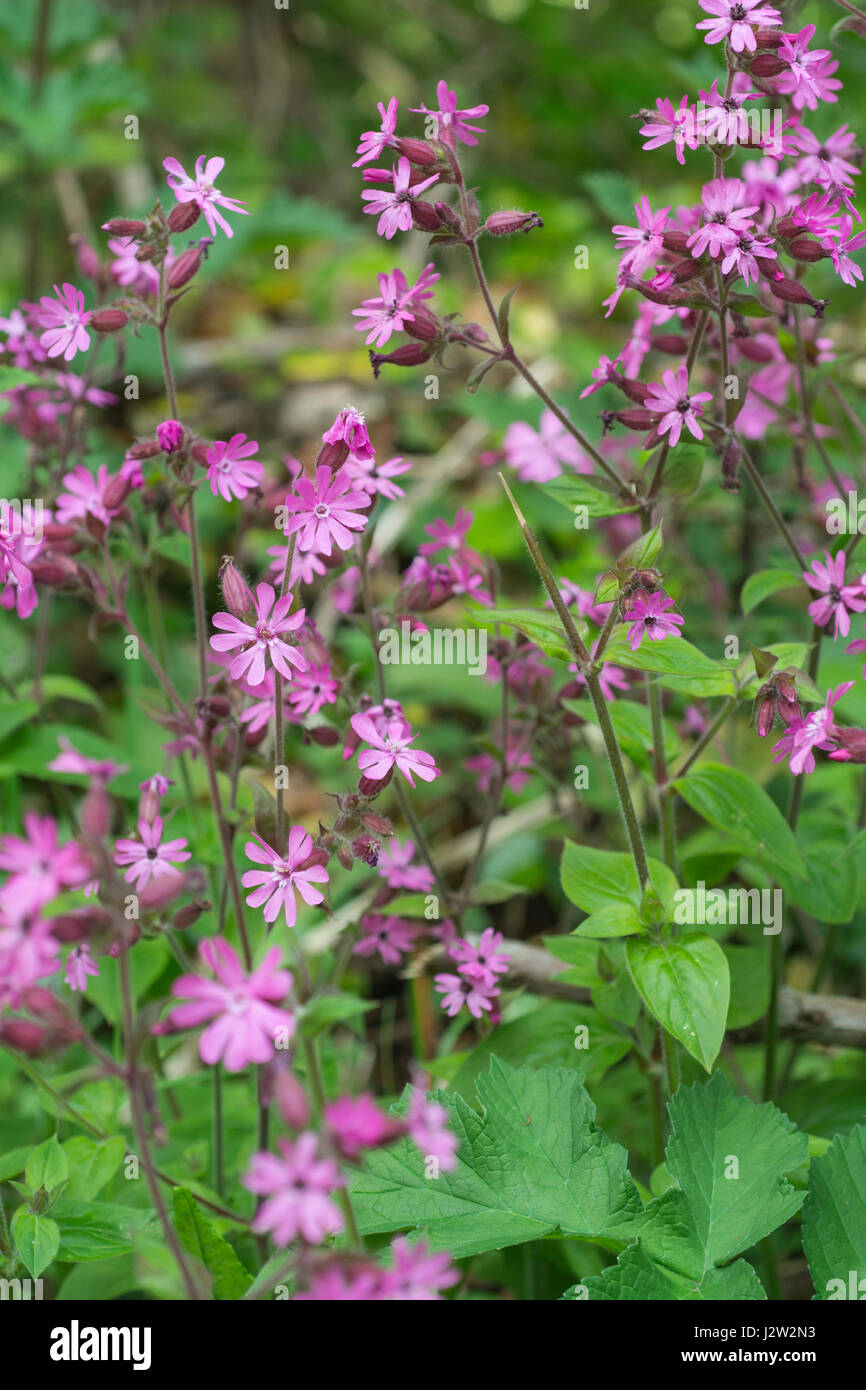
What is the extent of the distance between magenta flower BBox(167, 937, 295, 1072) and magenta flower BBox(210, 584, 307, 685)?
1.60 ft

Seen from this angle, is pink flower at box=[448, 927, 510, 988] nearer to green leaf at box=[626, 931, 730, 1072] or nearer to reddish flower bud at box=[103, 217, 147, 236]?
green leaf at box=[626, 931, 730, 1072]

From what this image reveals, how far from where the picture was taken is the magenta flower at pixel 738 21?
5.29 feet

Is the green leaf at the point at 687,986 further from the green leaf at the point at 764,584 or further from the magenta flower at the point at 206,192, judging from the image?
the magenta flower at the point at 206,192

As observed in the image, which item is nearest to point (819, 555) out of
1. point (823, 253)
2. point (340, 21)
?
point (823, 253)

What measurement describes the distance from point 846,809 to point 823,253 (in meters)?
1.25

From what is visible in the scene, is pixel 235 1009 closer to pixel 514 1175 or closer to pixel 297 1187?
pixel 297 1187

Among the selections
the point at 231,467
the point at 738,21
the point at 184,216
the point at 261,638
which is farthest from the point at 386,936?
the point at 738,21

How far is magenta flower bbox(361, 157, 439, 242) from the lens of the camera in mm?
1651

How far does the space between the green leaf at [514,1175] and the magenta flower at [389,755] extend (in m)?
0.43

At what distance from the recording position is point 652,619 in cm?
161

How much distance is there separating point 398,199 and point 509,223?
0.19 m

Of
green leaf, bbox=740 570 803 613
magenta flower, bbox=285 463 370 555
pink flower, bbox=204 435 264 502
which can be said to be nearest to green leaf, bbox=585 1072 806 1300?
green leaf, bbox=740 570 803 613

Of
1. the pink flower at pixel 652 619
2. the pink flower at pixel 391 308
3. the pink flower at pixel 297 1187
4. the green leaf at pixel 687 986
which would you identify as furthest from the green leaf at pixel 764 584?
the pink flower at pixel 297 1187
